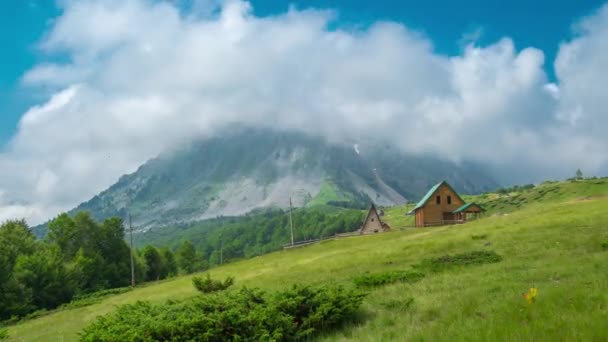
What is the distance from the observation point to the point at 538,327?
8.62m

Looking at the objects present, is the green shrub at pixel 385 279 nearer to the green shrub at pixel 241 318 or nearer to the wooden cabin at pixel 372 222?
the green shrub at pixel 241 318

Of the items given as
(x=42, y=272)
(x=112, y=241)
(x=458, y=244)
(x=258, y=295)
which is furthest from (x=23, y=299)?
(x=258, y=295)

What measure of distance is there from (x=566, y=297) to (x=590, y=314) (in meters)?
1.78

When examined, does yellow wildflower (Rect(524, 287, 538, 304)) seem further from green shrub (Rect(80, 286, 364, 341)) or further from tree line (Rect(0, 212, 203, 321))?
tree line (Rect(0, 212, 203, 321))

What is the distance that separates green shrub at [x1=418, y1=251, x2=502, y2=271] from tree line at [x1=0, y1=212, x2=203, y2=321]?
5147 centimetres

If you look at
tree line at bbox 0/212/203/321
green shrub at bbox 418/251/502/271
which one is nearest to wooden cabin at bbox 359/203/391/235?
tree line at bbox 0/212/203/321

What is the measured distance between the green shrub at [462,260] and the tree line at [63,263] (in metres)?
51.5

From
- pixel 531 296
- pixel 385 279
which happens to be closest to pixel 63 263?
pixel 385 279

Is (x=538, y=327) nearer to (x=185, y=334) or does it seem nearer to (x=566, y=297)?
(x=566, y=297)

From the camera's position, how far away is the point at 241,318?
10.7 metres

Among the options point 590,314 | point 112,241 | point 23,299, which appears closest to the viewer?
point 590,314

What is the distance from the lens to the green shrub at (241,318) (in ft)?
33.6

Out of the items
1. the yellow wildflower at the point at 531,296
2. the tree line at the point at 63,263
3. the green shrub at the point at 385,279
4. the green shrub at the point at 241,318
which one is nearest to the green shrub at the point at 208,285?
the green shrub at the point at 385,279

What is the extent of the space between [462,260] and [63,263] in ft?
244
